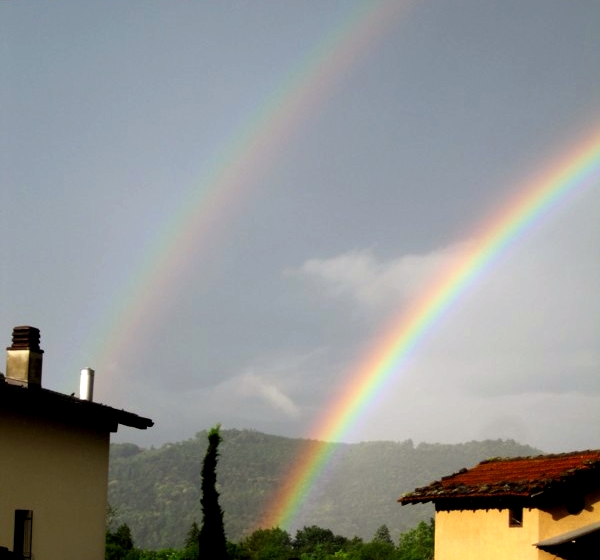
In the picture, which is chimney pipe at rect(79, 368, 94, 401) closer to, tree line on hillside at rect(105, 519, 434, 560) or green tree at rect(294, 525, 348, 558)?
tree line on hillside at rect(105, 519, 434, 560)

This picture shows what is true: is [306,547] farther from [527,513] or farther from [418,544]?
[527,513]

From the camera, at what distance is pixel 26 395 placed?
20.0m

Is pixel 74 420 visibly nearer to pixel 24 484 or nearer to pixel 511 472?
pixel 24 484

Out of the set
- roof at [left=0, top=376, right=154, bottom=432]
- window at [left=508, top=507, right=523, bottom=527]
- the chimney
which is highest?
the chimney

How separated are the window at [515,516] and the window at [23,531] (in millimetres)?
13183

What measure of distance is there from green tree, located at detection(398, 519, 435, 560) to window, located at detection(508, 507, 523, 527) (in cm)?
8268

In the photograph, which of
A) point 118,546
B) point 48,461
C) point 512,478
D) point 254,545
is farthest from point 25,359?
point 254,545

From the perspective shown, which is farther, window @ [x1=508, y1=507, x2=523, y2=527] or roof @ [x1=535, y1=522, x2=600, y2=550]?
window @ [x1=508, y1=507, x2=523, y2=527]

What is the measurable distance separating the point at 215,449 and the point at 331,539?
4765 inches

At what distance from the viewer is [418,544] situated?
128m

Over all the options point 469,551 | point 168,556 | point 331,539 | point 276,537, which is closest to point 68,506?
point 469,551

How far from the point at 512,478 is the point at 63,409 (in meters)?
13.4

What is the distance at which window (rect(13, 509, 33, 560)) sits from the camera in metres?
21.0

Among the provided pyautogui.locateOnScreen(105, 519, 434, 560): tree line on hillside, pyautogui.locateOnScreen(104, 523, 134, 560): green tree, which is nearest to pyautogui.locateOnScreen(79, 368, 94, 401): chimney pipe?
pyautogui.locateOnScreen(104, 523, 134, 560): green tree
